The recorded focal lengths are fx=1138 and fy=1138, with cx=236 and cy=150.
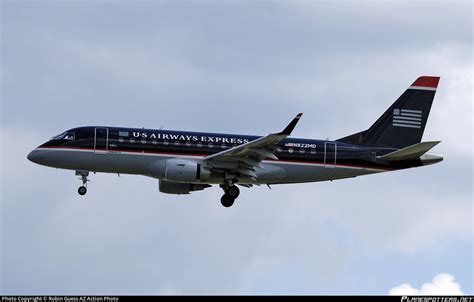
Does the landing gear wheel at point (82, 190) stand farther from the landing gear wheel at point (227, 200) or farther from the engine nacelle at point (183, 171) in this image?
the landing gear wheel at point (227, 200)

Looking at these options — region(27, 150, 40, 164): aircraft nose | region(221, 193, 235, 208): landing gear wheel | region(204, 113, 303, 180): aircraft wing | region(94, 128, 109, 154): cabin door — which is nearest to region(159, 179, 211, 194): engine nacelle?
region(221, 193, 235, 208): landing gear wheel

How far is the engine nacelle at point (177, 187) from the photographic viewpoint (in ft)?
235

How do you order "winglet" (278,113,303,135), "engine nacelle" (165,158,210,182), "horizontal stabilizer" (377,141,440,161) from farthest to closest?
"horizontal stabilizer" (377,141,440,161) < "engine nacelle" (165,158,210,182) < "winglet" (278,113,303,135)

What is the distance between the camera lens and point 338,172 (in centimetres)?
7012

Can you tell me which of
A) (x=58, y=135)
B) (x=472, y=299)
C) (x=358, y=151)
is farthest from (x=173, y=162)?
(x=472, y=299)

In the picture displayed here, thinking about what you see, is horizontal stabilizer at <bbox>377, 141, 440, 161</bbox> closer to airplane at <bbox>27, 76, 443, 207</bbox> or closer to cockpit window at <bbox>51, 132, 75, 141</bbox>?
airplane at <bbox>27, 76, 443, 207</bbox>

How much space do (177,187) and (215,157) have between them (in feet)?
17.3

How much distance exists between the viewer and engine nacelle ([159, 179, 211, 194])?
71500mm

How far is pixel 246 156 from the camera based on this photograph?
67.4 meters

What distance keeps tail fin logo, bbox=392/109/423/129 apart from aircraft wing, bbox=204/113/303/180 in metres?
9.79

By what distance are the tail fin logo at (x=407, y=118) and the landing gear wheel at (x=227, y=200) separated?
12053 millimetres

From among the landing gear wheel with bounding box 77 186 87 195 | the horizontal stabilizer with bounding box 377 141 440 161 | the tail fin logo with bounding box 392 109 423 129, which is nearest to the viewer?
the horizontal stabilizer with bounding box 377 141 440 161

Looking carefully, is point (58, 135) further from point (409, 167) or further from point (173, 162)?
point (409, 167)

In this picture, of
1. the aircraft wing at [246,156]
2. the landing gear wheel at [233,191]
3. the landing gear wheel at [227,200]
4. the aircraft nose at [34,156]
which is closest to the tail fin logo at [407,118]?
the aircraft wing at [246,156]
